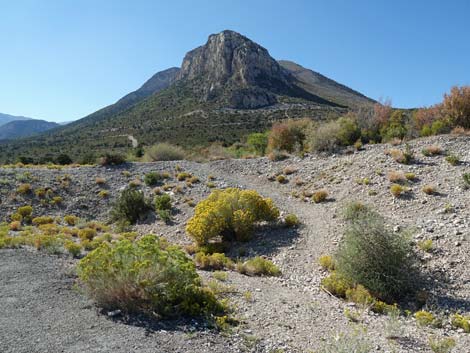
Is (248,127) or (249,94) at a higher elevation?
(249,94)

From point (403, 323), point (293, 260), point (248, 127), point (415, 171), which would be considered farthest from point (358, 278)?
point (248, 127)

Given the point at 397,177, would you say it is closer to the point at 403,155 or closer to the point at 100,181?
the point at 403,155

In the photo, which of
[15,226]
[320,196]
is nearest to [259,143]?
[320,196]

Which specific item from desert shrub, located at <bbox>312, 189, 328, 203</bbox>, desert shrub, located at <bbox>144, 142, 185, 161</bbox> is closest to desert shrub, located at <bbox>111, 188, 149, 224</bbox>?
desert shrub, located at <bbox>312, 189, 328, 203</bbox>

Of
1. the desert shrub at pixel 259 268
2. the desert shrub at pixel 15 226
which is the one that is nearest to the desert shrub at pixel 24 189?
the desert shrub at pixel 15 226

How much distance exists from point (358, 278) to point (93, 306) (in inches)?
195

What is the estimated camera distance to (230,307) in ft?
21.3

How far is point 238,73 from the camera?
263 ft

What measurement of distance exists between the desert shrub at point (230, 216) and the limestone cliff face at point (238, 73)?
197ft

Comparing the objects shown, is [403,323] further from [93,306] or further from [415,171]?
[415,171]

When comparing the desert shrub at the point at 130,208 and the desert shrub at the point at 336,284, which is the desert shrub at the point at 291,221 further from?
the desert shrub at the point at 130,208

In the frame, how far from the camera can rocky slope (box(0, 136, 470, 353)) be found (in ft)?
17.5

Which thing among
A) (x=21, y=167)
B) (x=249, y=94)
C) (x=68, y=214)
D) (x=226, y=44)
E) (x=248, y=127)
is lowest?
(x=68, y=214)

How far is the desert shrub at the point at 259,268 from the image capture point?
30.3 feet
